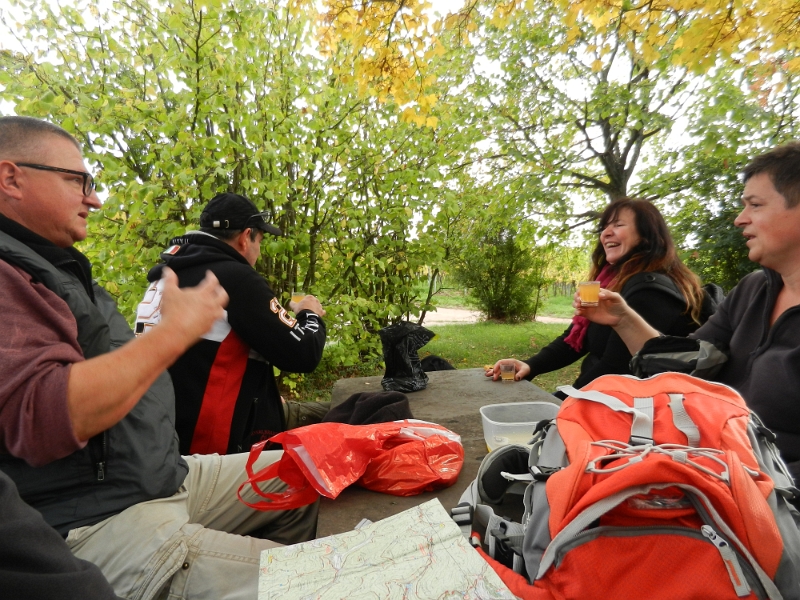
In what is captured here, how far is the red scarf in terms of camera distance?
2977mm

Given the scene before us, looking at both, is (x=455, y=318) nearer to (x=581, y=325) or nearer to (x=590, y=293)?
(x=581, y=325)

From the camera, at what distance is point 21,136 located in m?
1.55

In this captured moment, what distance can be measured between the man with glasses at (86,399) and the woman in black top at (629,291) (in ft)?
6.68

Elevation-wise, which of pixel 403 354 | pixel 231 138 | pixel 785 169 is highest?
pixel 231 138

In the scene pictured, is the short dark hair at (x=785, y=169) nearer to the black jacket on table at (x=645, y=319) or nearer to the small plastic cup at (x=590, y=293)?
the small plastic cup at (x=590, y=293)

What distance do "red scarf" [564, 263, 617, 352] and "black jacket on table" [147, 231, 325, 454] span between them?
160cm

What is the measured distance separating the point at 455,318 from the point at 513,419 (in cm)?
1352

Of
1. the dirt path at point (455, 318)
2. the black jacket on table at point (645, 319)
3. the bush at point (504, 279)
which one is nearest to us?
the black jacket on table at point (645, 319)

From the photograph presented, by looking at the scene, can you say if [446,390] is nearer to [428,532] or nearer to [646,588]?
[428,532]

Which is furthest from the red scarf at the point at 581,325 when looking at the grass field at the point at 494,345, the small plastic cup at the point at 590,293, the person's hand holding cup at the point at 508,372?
the grass field at the point at 494,345

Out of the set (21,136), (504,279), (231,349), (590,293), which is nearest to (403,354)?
(231,349)

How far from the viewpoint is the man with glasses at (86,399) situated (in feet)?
3.75

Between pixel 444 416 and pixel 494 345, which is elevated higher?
pixel 444 416

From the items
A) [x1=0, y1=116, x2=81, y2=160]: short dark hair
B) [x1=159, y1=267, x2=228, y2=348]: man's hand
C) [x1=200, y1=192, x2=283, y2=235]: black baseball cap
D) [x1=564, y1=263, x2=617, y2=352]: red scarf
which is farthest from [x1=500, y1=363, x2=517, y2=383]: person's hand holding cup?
[x1=0, y1=116, x2=81, y2=160]: short dark hair
